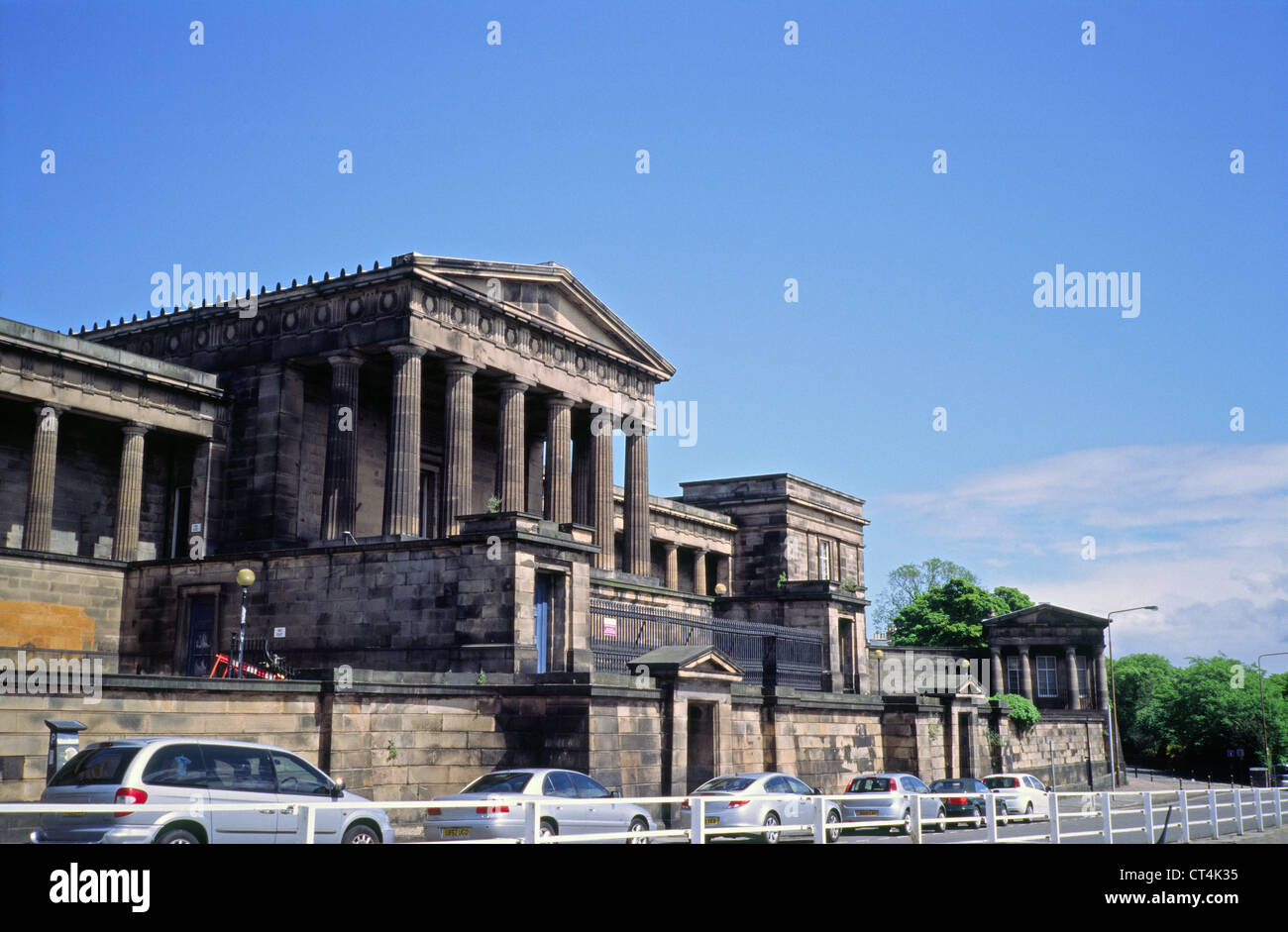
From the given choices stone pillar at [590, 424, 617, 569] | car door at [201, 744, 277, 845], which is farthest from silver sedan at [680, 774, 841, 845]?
stone pillar at [590, 424, 617, 569]

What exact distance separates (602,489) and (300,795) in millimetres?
32949

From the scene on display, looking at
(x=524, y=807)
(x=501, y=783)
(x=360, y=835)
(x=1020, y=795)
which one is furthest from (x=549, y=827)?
(x=1020, y=795)

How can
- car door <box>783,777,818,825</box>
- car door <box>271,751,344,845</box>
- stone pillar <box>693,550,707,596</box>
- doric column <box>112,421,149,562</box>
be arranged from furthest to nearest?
stone pillar <box>693,550,707,596</box>
doric column <box>112,421,149,562</box>
car door <box>783,777,818,825</box>
car door <box>271,751,344,845</box>

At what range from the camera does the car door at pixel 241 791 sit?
1380 centimetres

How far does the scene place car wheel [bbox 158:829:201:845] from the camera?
42.4 feet

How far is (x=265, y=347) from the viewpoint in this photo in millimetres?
41125

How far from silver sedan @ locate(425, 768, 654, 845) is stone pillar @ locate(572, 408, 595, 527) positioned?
26.9m

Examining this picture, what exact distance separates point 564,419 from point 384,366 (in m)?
7.22

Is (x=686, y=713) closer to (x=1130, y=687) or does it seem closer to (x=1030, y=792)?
(x=1030, y=792)

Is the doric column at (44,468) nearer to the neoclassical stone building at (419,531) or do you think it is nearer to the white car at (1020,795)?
the neoclassical stone building at (419,531)

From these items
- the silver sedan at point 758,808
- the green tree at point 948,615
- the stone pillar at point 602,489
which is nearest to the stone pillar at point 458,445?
the stone pillar at point 602,489

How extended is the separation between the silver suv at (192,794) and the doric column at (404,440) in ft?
74.4

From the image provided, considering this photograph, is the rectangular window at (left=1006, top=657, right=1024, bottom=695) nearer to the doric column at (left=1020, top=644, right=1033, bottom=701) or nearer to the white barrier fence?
the doric column at (left=1020, top=644, right=1033, bottom=701)
